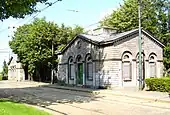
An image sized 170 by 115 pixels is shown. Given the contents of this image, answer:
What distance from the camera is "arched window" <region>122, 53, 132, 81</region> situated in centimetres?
3159

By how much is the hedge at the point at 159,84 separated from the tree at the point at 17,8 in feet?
39.7

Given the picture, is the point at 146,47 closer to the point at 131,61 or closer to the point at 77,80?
the point at 131,61

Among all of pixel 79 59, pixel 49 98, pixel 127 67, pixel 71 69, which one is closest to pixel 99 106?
pixel 49 98

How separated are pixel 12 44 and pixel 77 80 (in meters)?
24.7

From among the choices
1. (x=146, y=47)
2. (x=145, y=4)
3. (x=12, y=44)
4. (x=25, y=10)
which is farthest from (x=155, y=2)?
(x=25, y=10)

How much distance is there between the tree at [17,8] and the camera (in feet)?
55.7

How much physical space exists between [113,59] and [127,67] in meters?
1.82

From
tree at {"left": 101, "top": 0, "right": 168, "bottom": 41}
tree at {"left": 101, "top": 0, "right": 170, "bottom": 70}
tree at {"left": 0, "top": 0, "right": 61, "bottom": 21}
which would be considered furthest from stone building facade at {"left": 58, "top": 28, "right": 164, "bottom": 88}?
tree at {"left": 0, "top": 0, "right": 61, "bottom": 21}

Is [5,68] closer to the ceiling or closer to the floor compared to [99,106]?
closer to the ceiling

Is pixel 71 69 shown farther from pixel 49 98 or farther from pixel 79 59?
pixel 49 98

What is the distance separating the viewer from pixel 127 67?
104 feet

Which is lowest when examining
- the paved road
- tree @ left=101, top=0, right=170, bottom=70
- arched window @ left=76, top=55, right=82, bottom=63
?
the paved road

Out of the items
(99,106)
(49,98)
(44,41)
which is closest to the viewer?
(99,106)

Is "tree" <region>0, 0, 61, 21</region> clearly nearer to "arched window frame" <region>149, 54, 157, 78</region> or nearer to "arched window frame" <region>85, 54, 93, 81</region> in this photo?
"arched window frame" <region>85, 54, 93, 81</region>
